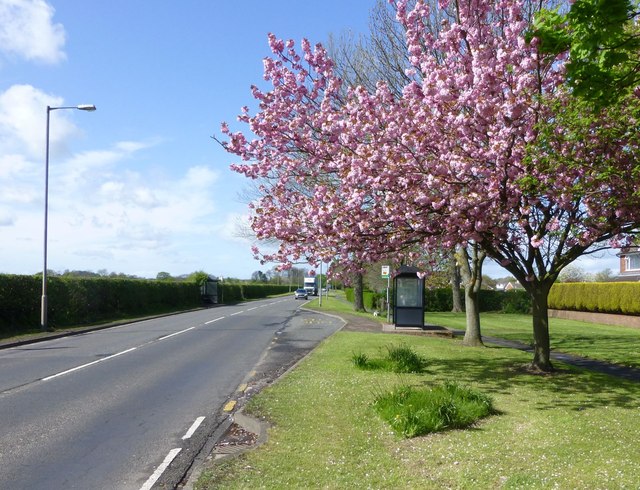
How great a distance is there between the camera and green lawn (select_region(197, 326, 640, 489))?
5512 millimetres

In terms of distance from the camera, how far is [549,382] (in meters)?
11.5

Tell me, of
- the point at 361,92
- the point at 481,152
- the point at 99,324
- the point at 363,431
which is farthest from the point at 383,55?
the point at 99,324

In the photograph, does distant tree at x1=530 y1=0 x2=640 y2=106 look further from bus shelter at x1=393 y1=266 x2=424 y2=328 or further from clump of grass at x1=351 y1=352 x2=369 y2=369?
bus shelter at x1=393 y1=266 x2=424 y2=328

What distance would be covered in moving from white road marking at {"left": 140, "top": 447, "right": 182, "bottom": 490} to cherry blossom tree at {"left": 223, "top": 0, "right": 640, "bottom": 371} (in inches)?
182

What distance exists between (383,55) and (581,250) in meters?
9.39

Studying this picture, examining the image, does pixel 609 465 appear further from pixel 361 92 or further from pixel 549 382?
pixel 361 92

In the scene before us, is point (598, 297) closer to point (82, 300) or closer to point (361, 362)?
point (361, 362)

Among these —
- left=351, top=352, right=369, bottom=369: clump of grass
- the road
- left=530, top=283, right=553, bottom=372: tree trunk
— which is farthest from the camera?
left=530, top=283, right=553, bottom=372: tree trunk

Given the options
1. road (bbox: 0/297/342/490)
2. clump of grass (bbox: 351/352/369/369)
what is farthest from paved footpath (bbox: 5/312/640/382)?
clump of grass (bbox: 351/352/369/369)

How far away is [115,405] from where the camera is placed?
971cm

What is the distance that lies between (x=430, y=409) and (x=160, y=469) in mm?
3268

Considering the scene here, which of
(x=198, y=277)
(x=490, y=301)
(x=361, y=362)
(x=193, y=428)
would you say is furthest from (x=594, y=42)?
(x=198, y=277)

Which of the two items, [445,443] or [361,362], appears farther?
[361,362]

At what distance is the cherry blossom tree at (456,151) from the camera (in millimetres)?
8758
